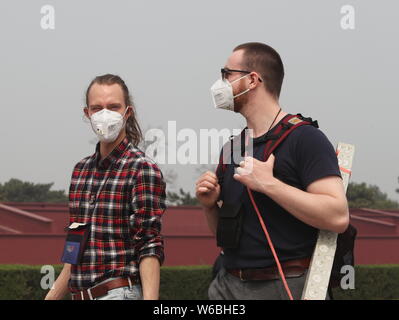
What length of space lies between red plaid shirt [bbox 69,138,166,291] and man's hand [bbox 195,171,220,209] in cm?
31

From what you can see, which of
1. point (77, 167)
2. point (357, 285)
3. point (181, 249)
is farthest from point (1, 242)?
point (77, 167)

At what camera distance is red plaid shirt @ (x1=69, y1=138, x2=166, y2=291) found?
2.71 m

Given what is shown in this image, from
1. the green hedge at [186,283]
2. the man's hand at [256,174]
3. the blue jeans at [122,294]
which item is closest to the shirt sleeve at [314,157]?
the man's hand at [256,174]

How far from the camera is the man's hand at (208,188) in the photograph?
2.48m

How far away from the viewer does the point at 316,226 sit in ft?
7.55

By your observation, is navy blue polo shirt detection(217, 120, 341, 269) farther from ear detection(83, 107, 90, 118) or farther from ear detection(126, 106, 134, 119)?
ear detection(83, 107, 90, 118)

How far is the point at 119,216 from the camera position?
109 inches

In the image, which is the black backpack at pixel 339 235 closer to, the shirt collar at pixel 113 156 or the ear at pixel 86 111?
the shirt collar at pixel 113 156

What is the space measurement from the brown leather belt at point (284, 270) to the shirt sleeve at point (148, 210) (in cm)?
46

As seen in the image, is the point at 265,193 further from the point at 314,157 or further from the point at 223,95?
the point at 223,95

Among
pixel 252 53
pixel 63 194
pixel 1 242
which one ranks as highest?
pixel 252 53

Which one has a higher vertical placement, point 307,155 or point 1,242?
point 307,155
